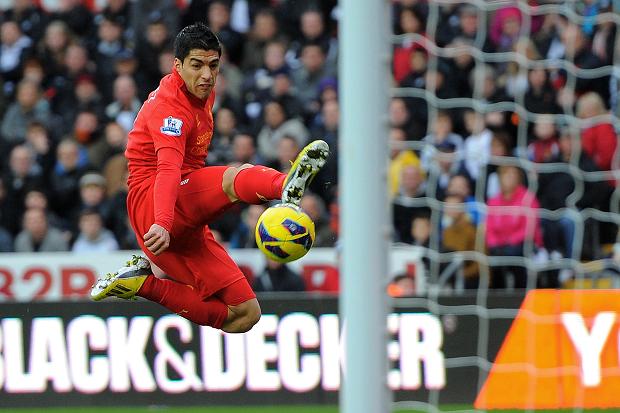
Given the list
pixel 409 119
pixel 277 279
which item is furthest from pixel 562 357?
pixel 277 279

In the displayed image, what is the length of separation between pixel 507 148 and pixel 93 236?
10.2 feet

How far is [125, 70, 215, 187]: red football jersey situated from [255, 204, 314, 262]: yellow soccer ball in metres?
0.49

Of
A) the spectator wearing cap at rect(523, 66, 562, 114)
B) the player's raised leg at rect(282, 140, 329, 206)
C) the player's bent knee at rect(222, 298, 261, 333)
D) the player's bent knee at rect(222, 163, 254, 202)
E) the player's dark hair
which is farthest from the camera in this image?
the spectator wearing cap at rect(523, 66, 562, 114)

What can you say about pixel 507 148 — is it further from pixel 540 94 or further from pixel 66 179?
pixel 66 179

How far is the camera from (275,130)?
9531 millimetres

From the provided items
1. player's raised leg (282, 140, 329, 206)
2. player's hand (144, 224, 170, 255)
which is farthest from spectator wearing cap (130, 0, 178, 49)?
player's hand (144, 224, 170, 255)

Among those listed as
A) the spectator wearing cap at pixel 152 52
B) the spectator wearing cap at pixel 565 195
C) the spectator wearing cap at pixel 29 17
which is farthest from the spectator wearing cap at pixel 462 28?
the spectator wearing cap at pixel 29 17

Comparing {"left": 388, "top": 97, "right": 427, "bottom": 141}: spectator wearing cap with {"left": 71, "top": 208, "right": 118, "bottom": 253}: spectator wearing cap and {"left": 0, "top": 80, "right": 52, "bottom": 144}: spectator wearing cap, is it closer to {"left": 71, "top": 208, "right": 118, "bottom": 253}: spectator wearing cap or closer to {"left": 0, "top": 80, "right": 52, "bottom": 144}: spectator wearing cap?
{"left": 71, "top": 208, "right": 118, "bottom": 253}: spectator wearing cap

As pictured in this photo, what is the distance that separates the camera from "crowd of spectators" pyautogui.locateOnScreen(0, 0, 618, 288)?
7.72 meters

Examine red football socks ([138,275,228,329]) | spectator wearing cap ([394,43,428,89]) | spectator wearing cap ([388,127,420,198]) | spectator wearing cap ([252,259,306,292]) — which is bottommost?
spectator wearing cap ([252,259,306,292])

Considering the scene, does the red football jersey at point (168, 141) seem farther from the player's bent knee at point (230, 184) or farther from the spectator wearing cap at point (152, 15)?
the spectator wearing cap at point (152, 15)

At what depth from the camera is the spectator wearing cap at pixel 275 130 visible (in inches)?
372

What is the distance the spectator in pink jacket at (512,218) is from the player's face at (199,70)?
9.02ft

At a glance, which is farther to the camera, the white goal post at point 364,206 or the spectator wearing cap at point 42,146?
the spectator wearing cap at point 42,146
